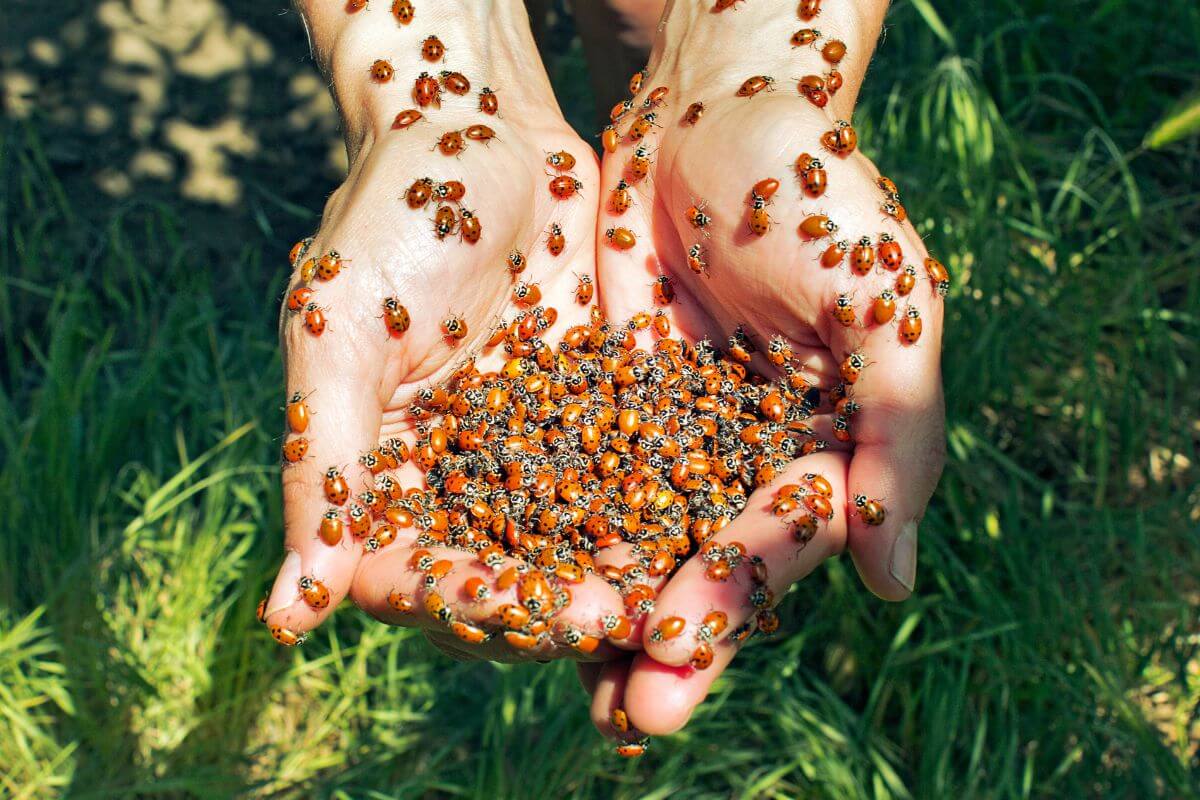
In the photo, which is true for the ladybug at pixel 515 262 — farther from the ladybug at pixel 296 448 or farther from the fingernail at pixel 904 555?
the fingernail at pixel 904 555

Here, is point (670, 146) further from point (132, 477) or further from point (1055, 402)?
point (132, 477)

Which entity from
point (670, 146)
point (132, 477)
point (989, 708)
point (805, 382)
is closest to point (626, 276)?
point (670, 146)

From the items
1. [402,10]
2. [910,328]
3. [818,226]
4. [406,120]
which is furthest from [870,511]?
[402,10]

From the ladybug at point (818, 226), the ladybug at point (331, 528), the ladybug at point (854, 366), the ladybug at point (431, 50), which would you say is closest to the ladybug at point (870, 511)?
the ladybug at point (854, 366)

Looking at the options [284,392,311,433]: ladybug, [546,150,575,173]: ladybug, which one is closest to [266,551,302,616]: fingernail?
[284,392,311,433]: ladybug

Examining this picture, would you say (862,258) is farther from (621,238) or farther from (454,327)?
(454,327)

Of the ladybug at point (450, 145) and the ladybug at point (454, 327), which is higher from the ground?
the ladybug at point (450, 145)
